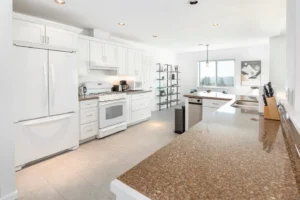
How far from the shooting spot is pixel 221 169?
768 millimetres

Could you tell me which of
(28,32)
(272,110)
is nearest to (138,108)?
(28,32)

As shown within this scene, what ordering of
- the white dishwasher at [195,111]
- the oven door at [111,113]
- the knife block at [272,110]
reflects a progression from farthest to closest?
the oven door at [111,113], the white dishwasher at [195,111], the knife block at [272,110]

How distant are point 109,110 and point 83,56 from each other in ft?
4.45

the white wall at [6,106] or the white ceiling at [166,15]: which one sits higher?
the white ceiling at [166,15]

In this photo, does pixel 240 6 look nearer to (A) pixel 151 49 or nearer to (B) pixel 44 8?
(B) pixel 44 8

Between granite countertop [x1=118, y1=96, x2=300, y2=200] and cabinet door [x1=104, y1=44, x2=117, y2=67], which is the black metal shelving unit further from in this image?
granite countertop [x1=118, y1=96, x2=300, y2=200]

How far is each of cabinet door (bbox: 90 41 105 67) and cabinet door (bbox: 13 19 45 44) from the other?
1.39 metres

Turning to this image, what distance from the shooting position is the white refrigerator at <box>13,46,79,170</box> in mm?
2570

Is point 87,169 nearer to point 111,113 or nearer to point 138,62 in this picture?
point 111,113

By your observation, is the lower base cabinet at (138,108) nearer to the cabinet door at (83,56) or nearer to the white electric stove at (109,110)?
the white electric stove at (109,110)

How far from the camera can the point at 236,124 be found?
1.53 meters

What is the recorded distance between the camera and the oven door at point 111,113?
3.97 m

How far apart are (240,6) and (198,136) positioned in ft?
9.64

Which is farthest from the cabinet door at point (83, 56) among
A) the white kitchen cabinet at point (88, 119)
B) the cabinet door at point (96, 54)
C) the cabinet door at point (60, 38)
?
the white kitchen cabinet at point (88, 119)
